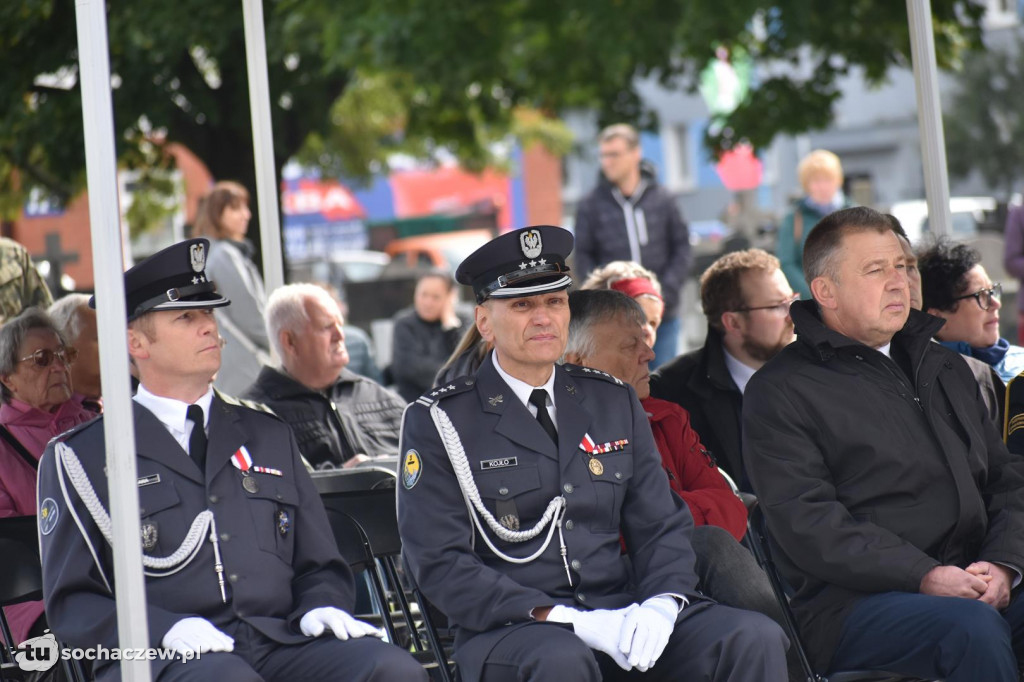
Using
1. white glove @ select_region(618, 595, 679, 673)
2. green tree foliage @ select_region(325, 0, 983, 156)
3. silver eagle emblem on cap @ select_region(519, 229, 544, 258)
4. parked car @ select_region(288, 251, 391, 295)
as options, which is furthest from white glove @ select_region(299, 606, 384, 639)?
parked car @ select_region(288, 251, 391, 295)

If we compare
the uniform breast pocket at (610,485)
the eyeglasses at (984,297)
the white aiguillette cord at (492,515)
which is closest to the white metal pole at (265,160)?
the white aiguillette cord at (492,515)

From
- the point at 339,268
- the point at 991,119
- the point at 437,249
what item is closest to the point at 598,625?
the point at 339,268

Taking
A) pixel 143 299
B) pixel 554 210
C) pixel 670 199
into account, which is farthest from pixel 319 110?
pixel 554 210

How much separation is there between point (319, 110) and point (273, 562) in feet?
32.4

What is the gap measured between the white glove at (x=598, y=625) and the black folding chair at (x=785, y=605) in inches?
27.0

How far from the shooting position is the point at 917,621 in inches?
154

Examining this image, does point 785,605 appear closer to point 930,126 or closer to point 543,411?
point 543,411

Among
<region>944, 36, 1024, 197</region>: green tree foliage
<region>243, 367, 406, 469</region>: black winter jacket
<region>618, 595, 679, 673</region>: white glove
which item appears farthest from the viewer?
<region>944, 36, 1024, 197</region>: green tree foliage

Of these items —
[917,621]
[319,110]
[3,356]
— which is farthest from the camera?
[319,110]

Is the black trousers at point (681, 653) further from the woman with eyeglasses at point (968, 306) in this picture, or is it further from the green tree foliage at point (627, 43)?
the green tree foliage at point (627, 43)

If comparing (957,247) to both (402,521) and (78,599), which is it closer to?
(402,521)

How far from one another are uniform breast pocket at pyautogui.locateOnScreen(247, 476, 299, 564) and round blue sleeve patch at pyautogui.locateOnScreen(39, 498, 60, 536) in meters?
0.52

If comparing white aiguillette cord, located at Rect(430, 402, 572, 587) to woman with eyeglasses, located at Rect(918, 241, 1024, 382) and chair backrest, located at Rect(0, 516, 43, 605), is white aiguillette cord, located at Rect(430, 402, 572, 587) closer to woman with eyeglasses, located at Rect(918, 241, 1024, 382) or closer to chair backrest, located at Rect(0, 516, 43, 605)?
chair backrest, located at Rect(0, 516, 43, 605)

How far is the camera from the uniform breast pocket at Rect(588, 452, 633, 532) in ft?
13.3
